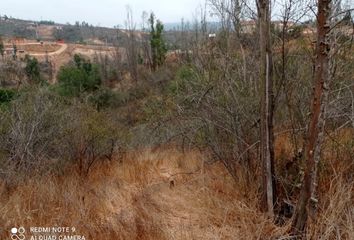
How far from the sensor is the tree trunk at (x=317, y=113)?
92.5 inches

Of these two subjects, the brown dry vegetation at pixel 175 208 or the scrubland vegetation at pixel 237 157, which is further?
the brown dry vegetation at pixel 175 208

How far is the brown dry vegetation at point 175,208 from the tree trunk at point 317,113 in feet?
0.70

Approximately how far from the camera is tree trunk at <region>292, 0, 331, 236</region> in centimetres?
235

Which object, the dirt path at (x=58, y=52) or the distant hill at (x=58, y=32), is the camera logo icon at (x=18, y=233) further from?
the distant hill at (x=58, y=32)

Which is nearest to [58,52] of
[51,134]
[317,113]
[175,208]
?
[51,134]

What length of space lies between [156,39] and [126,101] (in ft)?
38.9

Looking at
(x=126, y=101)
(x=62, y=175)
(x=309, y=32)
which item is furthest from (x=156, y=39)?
(x=309, y=32)

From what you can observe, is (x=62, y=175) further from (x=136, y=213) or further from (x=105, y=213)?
(x=136, y=213)

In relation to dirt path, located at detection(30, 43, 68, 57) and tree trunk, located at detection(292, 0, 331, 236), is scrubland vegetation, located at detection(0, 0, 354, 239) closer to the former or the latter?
tree trunk, located at detection(292, 0, 331, 236)

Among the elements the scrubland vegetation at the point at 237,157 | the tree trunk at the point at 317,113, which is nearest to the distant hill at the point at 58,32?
the scrubland vegetation at the point at 237,157

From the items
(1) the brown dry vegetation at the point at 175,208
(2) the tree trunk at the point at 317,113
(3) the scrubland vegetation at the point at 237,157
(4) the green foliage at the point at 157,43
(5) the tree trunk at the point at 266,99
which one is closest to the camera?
(2) the tree trunk at the point at 317,113

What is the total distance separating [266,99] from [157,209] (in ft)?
5.20

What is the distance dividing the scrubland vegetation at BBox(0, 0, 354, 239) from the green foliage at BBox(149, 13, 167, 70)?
24807 mm

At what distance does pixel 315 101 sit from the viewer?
243 cm
